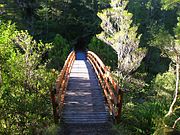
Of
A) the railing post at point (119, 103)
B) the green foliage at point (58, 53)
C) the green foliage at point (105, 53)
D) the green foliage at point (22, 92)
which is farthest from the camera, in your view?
the green foliage at point (105, 53)

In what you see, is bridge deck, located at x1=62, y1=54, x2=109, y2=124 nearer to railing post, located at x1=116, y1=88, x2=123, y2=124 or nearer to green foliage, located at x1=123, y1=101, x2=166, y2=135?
railing post, located at x1=116, y1=88, x2=123, y2=124

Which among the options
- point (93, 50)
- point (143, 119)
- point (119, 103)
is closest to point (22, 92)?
point (119, 103)

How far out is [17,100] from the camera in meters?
11.2

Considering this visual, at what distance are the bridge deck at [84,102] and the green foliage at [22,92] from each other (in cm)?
80

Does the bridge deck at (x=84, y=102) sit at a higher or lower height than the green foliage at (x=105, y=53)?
lower

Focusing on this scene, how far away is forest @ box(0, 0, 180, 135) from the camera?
11.5m

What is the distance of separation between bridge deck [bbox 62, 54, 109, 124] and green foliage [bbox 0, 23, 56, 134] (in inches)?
31.5

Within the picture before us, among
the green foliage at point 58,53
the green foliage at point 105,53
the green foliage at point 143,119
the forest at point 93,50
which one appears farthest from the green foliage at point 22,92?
the green foliage at point 105,53

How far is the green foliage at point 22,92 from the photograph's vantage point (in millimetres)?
11172

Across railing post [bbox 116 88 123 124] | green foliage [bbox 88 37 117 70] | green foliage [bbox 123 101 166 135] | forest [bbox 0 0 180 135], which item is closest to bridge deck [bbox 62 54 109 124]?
railing post [bbox 116 88 123 124]

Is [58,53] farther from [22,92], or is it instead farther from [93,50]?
[22,92]

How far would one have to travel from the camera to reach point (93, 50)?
109ft

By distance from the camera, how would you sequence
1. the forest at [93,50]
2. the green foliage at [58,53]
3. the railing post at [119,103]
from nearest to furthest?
1. the railing post at [119,103]
2. the forest at [93,50]
3. the green foliage at [58,53]

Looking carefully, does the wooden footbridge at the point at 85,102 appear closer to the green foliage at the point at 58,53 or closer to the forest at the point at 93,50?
the forest at the point at 93,50
